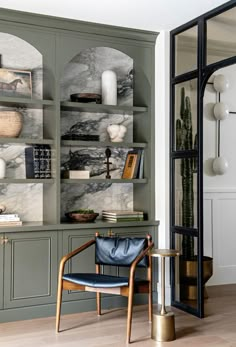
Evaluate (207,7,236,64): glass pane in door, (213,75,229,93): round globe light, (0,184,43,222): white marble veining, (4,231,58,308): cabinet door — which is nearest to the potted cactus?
(207,7,236,64): glass pane in door

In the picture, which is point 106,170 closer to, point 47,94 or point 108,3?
point 47,94

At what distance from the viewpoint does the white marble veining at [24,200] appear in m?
4.48

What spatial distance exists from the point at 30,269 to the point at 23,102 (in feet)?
4.70

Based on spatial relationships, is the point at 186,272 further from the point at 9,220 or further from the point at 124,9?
the point at 124,9

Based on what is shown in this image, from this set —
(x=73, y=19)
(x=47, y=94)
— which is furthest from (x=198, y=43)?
(x=47, y=94)

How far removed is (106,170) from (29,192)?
81cm

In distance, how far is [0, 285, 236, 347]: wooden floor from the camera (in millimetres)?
3623

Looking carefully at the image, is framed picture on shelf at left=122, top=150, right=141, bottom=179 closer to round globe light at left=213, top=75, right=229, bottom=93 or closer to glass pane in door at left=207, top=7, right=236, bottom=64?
glass pane in door at left=207, top=7, right=236, bottom=64

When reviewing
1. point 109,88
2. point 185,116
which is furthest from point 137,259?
point 109,88

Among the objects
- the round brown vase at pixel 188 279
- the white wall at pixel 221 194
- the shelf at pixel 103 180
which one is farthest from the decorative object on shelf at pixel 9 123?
the white wall at pixel 221 194

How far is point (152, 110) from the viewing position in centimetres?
484

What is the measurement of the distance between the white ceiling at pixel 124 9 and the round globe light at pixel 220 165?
1648 mm

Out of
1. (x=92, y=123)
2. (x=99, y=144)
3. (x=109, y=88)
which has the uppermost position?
(x=109, y=88)

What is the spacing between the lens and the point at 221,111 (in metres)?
5.46
